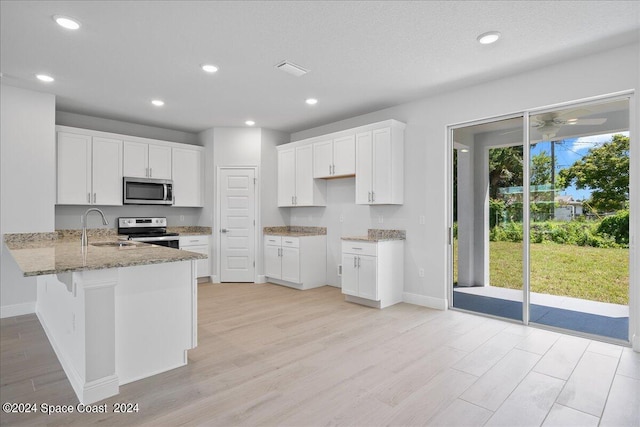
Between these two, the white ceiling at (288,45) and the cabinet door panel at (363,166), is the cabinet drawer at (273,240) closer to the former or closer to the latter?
the cabinet door panel at (363,166)

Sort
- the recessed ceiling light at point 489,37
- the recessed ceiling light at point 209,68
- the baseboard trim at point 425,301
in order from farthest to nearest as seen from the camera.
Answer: the baseboard trim at point 425,301 → the recessed ceiling light at point 209,68 → the recessed ceiling light at point 489,37

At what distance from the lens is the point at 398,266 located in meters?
4.61

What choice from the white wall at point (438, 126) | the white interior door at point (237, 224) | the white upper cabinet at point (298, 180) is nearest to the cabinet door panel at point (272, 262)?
the white interior door at point (237, 224)

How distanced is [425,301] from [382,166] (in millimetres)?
1835

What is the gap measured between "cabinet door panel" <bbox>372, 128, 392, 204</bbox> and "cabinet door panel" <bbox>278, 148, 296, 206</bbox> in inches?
67.3

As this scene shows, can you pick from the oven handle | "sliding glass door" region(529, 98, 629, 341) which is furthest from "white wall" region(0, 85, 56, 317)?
"sliding glass door" region(529, 98, 629, 341)

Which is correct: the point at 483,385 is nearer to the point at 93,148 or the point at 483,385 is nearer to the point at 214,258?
the point at 214,258

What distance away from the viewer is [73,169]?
4.84 metres

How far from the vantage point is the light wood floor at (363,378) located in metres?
2.05

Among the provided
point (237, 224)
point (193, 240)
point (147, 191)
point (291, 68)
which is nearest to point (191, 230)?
point (193, 240)

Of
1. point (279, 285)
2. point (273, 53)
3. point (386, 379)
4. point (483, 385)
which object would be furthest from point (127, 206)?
point (483, 385)

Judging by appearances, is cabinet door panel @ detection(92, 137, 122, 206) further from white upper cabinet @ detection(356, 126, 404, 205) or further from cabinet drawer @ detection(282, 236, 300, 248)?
white upper cabinet @ detection(356, 126, 404, 205)

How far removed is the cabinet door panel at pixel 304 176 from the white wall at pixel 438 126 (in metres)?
0.49

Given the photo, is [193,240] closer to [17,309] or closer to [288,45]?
[17,309]
